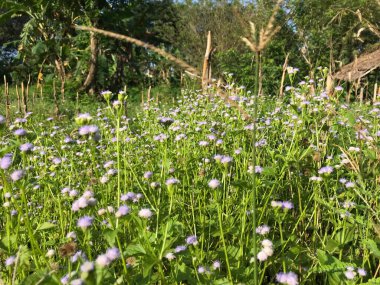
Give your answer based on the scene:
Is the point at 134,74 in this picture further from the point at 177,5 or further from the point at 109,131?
the point at 109,131

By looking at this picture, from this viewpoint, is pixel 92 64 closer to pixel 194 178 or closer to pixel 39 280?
pixel 194 178

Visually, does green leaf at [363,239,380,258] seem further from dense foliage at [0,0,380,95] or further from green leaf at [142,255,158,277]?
dense foliage at [0,0,380,95]

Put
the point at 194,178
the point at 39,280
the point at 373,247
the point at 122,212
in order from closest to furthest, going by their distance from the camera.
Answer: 1. the point at 39,280
2. the point at 122,212
3. the point at 373,247
4. the point at 194,178

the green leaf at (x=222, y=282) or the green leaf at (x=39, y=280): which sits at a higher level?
the green leaf at (x=39, y=280)

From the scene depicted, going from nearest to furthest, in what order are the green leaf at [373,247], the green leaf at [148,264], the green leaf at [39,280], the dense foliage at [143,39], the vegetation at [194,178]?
the green leaf at [39,280]
the green leaf at [148,264]
the vegetation at [194,178]
the green leaf at [373,247]
the dense foliage at [143,39]

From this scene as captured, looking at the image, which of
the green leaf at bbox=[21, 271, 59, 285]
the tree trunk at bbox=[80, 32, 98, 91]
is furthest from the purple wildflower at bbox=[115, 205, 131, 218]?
the tree trunk at bbox=[80, 32, 98, 91]

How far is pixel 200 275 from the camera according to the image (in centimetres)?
135

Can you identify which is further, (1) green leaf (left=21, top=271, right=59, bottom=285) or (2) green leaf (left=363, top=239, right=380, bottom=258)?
(2) green leaf (left=363, top=239, right=380, bottom=258)

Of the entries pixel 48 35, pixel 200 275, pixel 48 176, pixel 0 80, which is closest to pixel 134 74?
pixel 48 35

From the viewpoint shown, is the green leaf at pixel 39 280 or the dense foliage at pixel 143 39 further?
the dense foliage at pixel 143 39

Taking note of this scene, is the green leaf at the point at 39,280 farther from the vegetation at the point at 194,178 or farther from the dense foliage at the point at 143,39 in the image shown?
the dense foliage at the point at 143,39

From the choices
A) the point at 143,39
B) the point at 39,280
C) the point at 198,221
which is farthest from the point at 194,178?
the point at 143,39

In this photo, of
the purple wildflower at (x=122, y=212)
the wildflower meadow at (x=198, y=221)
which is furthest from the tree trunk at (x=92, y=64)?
the purple wildflower at (x=122, y=212)

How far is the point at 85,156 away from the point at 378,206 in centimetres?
170
